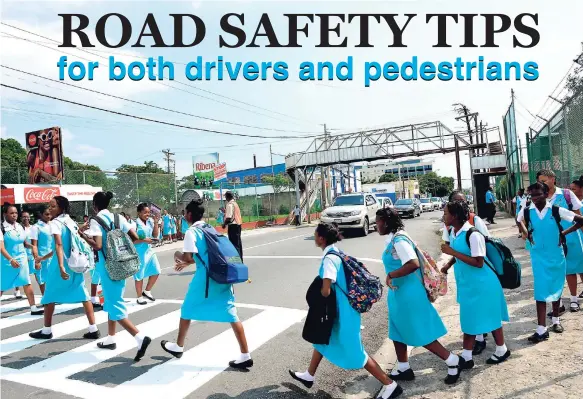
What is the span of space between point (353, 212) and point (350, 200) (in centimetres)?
150

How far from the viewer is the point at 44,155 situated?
23625mm

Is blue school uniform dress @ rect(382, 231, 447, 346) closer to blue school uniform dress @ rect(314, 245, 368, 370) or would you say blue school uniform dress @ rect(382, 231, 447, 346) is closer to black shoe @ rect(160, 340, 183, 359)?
blue school uniform dress @ rect(314, 245, 368, 370)

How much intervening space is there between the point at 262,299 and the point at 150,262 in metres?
2.00

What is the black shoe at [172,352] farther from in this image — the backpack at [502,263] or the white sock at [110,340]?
the backpack at [502,263]

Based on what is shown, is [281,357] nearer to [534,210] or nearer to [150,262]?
[534,210]

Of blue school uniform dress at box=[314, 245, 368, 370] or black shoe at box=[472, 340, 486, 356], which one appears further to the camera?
black shoe at box=[472, 340, 486, 356]

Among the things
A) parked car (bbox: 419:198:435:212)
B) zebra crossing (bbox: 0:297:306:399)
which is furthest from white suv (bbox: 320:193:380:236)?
parked car (bbox: 419:198:435:212)

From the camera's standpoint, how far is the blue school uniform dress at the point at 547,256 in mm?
4855

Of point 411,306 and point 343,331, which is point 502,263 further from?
point 343,331

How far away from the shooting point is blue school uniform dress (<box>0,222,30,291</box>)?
768 centimetres

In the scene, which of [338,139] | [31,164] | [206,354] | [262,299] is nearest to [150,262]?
[262,299]

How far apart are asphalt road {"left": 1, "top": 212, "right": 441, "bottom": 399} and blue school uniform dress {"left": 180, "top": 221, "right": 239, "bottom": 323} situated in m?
0.54

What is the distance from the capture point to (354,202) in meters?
19.9

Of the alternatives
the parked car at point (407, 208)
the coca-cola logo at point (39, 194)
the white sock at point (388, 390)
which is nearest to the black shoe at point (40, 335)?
the white sock at point (388, 390)
